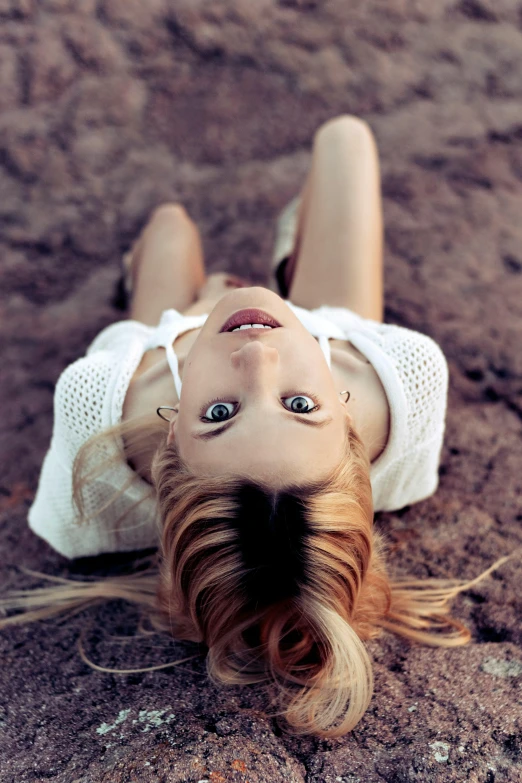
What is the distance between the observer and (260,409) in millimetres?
1587

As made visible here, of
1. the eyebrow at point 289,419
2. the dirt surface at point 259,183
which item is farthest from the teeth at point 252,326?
the dirt surface at point 259,183

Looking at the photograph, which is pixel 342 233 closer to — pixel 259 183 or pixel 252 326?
pixel 252 326

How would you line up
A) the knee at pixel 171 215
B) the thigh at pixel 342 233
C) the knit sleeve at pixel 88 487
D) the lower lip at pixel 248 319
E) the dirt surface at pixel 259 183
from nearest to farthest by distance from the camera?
the lower lip at pixel 248 319 < the knit sleeve at pixel 88 487 < the dirt surface at pixel 259 183 < the thigh at pixel 342 233 < the knee at pixel 171 215

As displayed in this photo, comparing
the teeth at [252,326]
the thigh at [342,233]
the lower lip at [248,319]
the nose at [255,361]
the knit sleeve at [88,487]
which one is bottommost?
the knit sleeve at [88,487]

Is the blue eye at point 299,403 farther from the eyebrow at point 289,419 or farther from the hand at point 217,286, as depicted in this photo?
the hand at point 217,286

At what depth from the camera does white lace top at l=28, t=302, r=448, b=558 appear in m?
1.98

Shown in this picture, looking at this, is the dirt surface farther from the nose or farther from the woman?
the nose

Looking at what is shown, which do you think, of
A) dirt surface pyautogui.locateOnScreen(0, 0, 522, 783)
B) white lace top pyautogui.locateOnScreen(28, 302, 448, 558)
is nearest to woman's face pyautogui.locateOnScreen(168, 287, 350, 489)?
white lace top pyautogui.locateOnScreen(28, 302, 448, 558)

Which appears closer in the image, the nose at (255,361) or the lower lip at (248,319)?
the nose at (255,361)

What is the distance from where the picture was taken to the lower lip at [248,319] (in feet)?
5.81

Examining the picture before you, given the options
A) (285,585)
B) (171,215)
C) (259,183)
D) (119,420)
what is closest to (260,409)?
(285,585)

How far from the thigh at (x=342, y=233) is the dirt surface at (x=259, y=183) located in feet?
1.68

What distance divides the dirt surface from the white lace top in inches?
5.8

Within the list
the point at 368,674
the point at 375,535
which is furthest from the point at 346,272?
the point at 368,674
